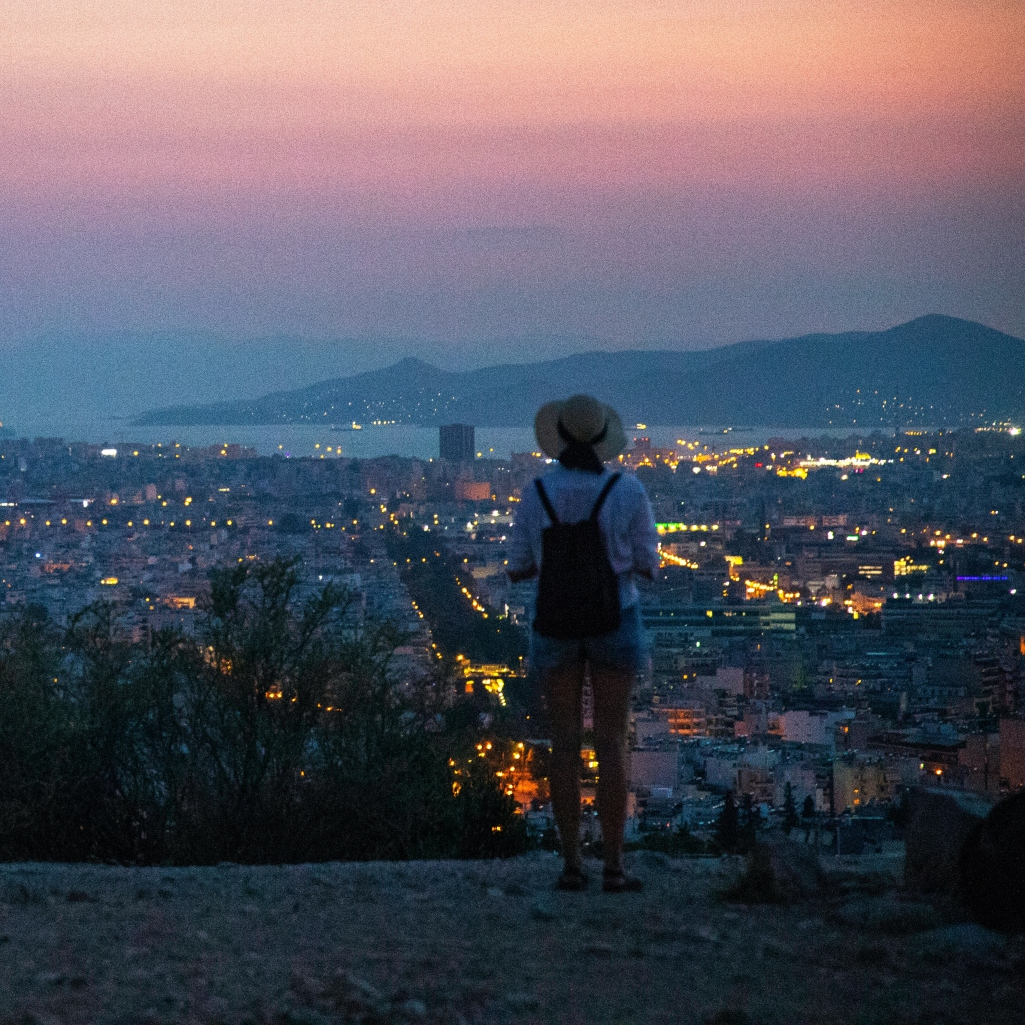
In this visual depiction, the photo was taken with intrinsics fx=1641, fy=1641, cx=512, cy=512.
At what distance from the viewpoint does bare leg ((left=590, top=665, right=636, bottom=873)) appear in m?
3.96

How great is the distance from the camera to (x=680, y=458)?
42.5 metres

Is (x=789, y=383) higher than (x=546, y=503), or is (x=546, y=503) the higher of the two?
(x=789, y=383)

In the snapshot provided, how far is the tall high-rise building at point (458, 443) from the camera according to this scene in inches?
1811

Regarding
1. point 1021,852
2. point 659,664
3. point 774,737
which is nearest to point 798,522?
point 659,664

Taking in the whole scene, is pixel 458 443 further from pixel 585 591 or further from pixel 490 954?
pixel 490 954

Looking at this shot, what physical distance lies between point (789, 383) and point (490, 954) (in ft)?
151

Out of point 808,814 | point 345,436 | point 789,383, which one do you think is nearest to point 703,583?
point 789,383

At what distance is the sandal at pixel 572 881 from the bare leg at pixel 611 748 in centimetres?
8

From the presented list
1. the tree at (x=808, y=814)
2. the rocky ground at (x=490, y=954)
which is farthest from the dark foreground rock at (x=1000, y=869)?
the tree at (x=808, y=814)

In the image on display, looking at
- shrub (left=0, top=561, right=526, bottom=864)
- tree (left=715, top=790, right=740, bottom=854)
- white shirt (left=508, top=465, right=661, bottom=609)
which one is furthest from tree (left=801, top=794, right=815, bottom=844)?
white shirt (left=508, top=465, right=661, bottom=609)

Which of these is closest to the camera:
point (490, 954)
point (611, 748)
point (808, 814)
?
point (490, 954)

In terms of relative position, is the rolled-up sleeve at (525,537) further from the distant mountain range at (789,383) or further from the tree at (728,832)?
the distant mountain range at (789,383)

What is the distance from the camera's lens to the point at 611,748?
158 inches

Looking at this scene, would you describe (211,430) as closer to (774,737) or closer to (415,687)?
(774,737)
